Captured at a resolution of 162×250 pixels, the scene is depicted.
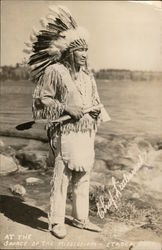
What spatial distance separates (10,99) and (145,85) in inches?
31.6

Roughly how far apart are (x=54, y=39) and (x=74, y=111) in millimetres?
391

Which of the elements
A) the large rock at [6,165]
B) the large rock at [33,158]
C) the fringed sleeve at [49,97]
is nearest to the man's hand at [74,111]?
the fringed sleeve at [49,97]

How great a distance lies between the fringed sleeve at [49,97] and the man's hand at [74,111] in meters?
0.03

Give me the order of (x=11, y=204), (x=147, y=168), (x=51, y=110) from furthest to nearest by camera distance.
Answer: (x=147, y=168) → (x=11, y=204) → (x=51, y=110)

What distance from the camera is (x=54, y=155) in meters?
2.92

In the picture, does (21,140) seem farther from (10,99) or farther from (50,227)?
(50,227)

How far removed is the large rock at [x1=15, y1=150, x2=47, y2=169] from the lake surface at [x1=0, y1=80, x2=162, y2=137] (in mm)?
205

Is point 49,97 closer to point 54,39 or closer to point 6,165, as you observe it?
point 54,39

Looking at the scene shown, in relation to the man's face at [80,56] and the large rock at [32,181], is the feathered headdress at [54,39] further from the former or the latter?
the large rock at [32,181]

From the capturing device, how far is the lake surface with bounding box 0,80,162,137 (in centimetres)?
302

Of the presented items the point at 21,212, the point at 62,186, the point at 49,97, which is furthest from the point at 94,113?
the point at 21,212

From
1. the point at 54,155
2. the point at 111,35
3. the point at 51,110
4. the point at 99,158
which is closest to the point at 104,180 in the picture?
the point at 99,158

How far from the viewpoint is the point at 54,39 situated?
285 centimetres

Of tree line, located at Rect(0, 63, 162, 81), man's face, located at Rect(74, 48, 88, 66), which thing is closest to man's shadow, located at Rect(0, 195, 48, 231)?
tree line, located at Rect(0, 63, 162, 81)
